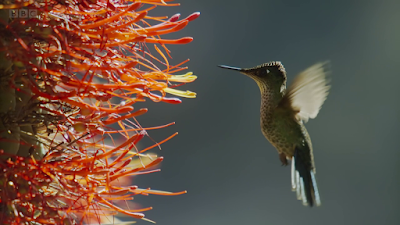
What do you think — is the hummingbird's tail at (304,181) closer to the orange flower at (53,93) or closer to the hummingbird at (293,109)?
the hummingbird at (293,109)

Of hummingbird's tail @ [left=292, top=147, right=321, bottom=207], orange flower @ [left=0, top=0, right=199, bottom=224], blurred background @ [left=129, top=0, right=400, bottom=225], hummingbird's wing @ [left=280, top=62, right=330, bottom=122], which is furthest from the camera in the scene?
blurred background @ [left=129, top=0, right=400, bottom=225]

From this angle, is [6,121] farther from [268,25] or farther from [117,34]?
[268,25]

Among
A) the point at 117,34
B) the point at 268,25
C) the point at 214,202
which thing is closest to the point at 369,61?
the point at 268,25

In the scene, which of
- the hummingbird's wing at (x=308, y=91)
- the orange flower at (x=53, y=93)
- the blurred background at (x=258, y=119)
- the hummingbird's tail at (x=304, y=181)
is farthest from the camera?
the blurred background at (x=258, y=119)

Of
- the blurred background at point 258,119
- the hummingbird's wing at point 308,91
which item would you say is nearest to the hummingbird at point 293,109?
the hummingbird's wing at point 308,91

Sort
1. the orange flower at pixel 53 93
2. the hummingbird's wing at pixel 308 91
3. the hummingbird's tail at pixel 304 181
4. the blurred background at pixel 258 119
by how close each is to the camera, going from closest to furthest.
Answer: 1. the orange flower at pixel 53 93
2. the hummingbird's wing at pixel 308 91
3. the hummingbird's tail at pixel 304 181
4. the blurred background at pixel 258 119

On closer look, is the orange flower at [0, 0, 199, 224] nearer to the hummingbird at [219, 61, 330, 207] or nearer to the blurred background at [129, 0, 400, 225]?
the hummingbird at [219, 61, 330, 207]

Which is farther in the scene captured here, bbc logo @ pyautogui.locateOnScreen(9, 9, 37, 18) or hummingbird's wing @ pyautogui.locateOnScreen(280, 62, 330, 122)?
hummingbird's wing @ pyautogui.locateOnScreen(280, 62, 330, 122)

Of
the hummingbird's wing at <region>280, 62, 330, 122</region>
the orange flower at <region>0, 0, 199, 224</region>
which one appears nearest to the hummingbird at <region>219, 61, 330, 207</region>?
the hummingbird's wing at <region>280, 62, 330, 122</region>
